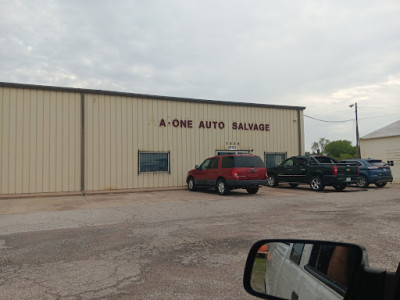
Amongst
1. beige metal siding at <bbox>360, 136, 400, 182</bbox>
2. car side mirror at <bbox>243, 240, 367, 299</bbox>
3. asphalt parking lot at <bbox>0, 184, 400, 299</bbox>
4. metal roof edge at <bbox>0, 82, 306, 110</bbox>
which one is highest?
metal roof edge at <bbox>0, 82, 306, 110</bbox>

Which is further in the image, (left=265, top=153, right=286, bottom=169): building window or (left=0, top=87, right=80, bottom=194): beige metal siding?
(left=265, top=153, right=286, bottom=169): building window

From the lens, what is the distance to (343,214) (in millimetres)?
9336

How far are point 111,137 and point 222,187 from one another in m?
6.94

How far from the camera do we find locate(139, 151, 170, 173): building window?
62.1 feet

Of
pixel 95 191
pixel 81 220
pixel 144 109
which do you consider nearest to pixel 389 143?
pixel 144 109

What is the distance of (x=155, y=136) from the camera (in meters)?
19.3

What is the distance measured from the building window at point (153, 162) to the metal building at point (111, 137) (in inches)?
2.2

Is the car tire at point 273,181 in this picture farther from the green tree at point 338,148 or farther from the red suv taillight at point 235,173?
the green tree at point 338,148

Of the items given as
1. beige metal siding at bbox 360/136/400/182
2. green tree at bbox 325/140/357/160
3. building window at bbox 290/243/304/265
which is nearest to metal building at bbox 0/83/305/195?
beige metal siding at bbox 360/136/400/182

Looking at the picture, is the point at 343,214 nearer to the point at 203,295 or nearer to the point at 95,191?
the point at 203,295

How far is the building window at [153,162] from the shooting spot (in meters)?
18.9

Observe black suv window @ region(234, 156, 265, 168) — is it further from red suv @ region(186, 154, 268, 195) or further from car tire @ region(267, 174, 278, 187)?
car tire @ region(267, 174, 278, 187)

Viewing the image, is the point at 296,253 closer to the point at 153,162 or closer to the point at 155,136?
the point at 153,162

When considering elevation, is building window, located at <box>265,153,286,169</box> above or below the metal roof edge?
below
